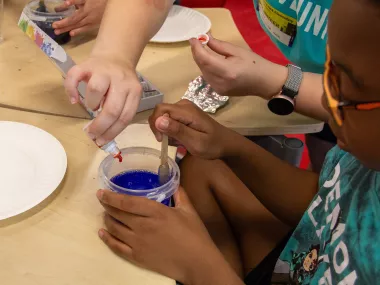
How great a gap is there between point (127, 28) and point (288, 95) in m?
0.39

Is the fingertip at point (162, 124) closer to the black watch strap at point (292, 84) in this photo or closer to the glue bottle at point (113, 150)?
the glue bottle at point (113, 150)

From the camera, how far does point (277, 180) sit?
3.42 ft

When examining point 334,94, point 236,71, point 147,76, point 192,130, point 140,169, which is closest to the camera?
point 334,94

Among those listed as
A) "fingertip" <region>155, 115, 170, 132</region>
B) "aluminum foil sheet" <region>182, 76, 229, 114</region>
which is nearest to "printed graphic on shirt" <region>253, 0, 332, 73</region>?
"aluminum foil sheet" <region>182, 76, 229, 114</region>

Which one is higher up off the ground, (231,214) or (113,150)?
(113,150)

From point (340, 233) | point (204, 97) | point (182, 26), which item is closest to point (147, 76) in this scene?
point (204, 97)

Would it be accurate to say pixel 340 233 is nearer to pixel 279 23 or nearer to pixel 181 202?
pixel 181 202

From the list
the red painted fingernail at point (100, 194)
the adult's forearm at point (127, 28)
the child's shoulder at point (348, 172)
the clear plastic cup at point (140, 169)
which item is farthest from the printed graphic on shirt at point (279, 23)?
the red painted fingernail at point (100, 194)

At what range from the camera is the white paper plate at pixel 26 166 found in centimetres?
79

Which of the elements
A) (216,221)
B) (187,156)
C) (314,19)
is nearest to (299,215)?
(216,221)

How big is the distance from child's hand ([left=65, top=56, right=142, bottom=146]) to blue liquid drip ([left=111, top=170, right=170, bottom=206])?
68mm

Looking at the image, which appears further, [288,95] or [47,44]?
[288,95]

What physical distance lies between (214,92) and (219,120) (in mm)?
89

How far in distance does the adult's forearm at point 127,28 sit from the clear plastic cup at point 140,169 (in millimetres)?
190
